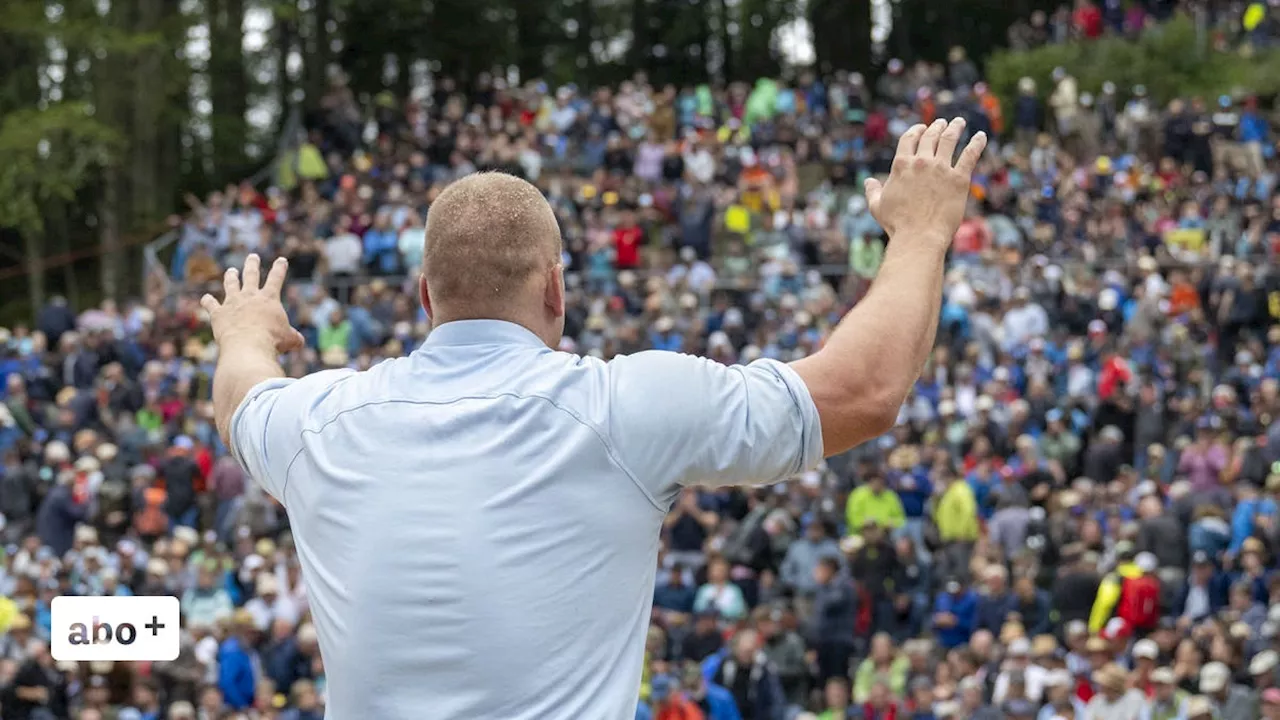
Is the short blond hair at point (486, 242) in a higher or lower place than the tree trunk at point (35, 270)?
higher

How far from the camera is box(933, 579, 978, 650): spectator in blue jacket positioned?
606 inches

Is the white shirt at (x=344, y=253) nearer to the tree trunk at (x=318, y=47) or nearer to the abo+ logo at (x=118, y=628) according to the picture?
the tree trunk at (x=318, y=47)

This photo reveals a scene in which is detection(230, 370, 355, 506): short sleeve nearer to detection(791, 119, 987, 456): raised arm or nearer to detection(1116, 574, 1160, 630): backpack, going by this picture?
detection(791, 119, 987, 456): raised arm

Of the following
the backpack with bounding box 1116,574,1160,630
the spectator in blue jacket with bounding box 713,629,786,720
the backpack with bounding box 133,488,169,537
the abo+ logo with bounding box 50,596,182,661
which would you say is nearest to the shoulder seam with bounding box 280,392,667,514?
the abo+ logo with bounding box 50,596,182,661

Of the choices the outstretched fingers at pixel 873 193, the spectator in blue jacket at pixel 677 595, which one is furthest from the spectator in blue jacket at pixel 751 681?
the outstretched fingers at pixel 873 193

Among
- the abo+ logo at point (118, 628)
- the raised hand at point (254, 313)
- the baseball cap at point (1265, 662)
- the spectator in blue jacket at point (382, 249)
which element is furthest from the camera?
the spectator in blue jacket at point (382, 249)

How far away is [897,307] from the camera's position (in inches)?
87.4

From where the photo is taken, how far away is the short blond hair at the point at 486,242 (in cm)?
226

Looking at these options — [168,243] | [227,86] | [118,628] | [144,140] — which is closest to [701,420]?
[118,628]

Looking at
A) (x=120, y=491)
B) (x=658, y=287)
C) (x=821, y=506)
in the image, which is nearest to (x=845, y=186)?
(x=658, y=287)

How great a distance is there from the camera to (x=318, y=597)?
2.22 m

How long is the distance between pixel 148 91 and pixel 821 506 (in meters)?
14.4

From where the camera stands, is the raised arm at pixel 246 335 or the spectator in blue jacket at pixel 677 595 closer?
the raised arm at pixel 246 335

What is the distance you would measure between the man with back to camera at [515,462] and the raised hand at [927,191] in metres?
0.05
